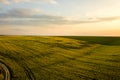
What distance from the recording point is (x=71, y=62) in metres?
56.0

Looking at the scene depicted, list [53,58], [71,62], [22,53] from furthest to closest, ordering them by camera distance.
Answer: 1. [22,53]
2. [53,58]
3. [71,62]

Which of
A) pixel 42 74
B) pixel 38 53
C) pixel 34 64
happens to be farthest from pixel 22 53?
pixel 42 74

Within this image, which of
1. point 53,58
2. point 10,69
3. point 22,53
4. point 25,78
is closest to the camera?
point 25,78

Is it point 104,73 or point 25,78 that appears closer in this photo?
point 25,78

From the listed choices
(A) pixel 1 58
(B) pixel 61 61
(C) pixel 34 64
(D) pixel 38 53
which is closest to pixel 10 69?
(C) pixel 34 64

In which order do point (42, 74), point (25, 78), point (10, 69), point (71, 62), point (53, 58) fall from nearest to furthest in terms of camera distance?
point (25, 78), point (42, 74), point (10, 69), point (71, 62), point (53, 58)

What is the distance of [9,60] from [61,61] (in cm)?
1400

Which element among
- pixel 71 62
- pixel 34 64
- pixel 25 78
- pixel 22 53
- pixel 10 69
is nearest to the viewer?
pixel 25 78

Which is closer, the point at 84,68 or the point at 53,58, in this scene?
the point at 84,68

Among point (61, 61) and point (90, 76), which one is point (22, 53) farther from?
point (90, 76)

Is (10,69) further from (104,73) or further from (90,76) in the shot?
(104,73)

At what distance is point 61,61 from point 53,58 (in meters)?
4.22

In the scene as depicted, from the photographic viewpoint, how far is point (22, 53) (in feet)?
212

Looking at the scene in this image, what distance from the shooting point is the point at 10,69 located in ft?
153
